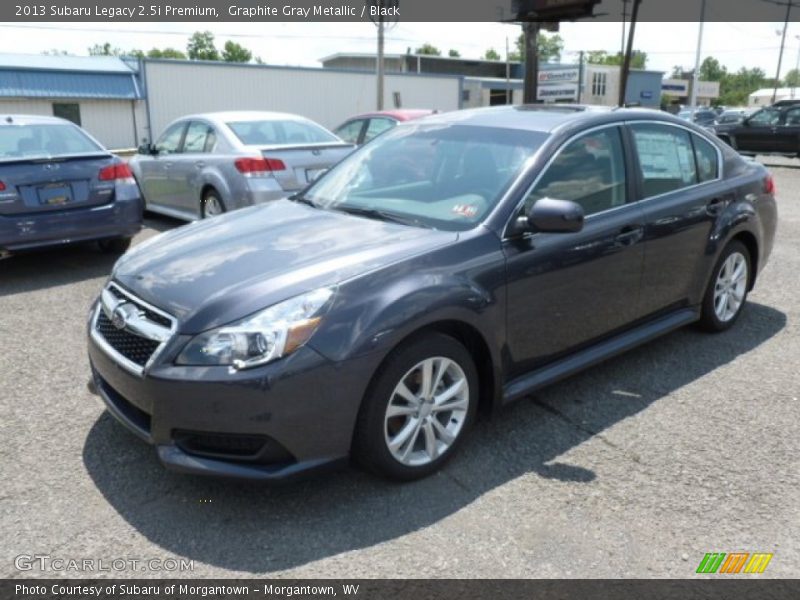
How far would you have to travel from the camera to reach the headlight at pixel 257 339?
2820 mm

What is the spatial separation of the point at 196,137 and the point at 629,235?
6.19 m

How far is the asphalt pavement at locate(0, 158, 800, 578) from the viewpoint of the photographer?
9.11 ft

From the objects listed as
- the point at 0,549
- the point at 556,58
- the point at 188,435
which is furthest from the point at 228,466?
the point at 556,58

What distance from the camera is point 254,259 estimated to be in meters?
3.33

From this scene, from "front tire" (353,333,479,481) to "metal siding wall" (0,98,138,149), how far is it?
34.4 metres

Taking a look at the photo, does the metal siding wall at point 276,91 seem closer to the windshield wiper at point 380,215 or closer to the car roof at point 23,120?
the car roof at point 23,120

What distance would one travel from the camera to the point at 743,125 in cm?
1989

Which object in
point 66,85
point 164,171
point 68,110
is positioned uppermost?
point 66,85

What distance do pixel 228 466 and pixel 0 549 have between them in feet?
2.99

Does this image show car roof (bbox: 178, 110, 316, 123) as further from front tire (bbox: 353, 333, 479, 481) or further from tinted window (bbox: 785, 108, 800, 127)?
tinted window (bbox: 785, 108, 800, 127)

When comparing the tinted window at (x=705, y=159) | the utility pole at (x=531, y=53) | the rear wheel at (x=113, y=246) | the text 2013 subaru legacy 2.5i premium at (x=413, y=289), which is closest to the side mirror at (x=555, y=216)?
the text 2013 subaru legacy 2.5i premium at (x=413, y=289)

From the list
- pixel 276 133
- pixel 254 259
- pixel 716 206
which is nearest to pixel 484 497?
pixel 254 259
